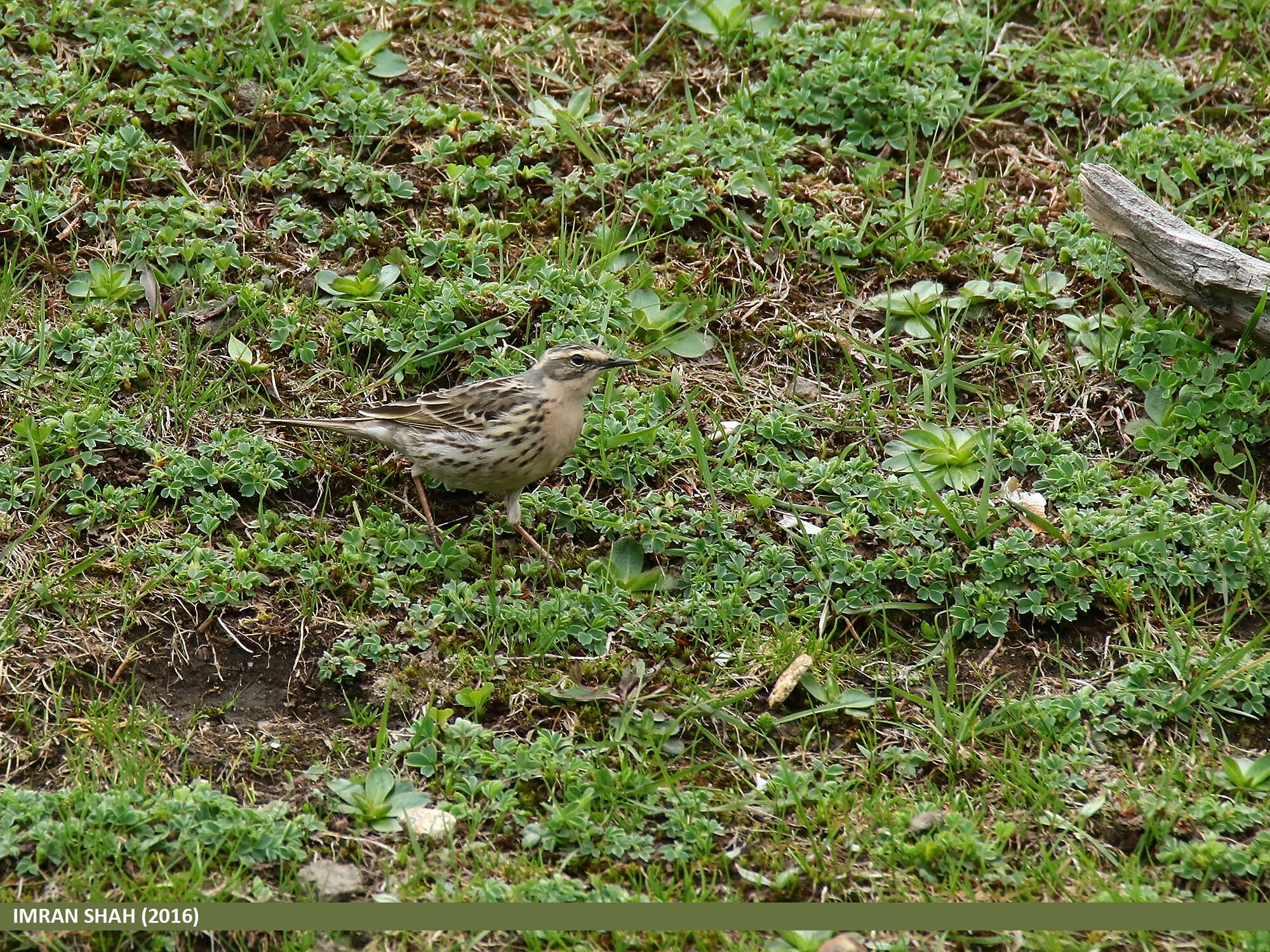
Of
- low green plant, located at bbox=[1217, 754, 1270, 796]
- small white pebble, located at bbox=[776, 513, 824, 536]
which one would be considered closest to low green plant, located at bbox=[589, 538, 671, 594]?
small white pebble, located at bbox=[776, 513, 824, 536]

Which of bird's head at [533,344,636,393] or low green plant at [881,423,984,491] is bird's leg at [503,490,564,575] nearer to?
bird's head at [533,344,636,393]

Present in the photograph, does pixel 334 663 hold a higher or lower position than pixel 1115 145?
lower

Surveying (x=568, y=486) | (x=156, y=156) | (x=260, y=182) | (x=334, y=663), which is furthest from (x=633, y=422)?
(x=156, y=156)

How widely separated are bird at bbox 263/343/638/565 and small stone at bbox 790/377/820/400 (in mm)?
1215

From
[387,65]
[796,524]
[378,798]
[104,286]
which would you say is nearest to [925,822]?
[796,524]

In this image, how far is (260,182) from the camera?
28.7ft

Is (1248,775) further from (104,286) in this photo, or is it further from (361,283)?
(104,286)

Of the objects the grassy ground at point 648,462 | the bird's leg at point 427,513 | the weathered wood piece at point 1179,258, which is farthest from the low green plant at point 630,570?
the weathered wood piece at point 1179,258

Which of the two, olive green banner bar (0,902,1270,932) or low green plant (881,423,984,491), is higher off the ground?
low green plant (881,423,984,491)

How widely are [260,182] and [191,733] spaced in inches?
158

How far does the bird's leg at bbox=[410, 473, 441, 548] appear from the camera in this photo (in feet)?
23.8

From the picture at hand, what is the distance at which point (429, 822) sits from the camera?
589cm

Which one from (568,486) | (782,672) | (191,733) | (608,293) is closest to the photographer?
(191,733)

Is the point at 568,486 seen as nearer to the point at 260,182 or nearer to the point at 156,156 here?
the point at 260,182
